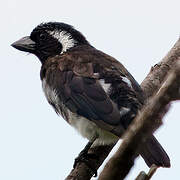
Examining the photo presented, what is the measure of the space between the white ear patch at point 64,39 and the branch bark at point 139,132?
3.59m

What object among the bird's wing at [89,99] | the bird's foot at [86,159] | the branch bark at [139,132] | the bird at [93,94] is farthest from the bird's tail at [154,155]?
the branch bark at [139,132]

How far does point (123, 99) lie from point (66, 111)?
2.47 feet

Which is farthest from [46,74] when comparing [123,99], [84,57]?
[123,99]

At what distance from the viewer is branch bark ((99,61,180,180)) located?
1523 millimetres

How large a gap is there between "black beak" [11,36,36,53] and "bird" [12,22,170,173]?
0.99ft

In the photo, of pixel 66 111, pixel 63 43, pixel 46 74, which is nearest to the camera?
pixel 66 111

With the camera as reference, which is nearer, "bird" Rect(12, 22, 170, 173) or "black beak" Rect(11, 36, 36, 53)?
"bird" Rect(12, 22, 170, 173)

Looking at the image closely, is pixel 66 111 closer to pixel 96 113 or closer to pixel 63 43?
pixel 96 113

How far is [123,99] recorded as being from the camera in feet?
12.3

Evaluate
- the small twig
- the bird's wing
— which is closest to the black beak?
the bird's wing

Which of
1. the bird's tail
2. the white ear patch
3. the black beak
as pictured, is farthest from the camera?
the black beak

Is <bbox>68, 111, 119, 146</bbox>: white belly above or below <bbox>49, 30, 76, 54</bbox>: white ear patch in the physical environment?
Result: below

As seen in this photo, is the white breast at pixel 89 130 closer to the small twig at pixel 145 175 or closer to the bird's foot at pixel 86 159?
the bird's foot at pixel 86 159

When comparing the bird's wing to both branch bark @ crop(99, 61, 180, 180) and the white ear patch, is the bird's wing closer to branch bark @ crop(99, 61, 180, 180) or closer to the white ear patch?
the white ear patch
